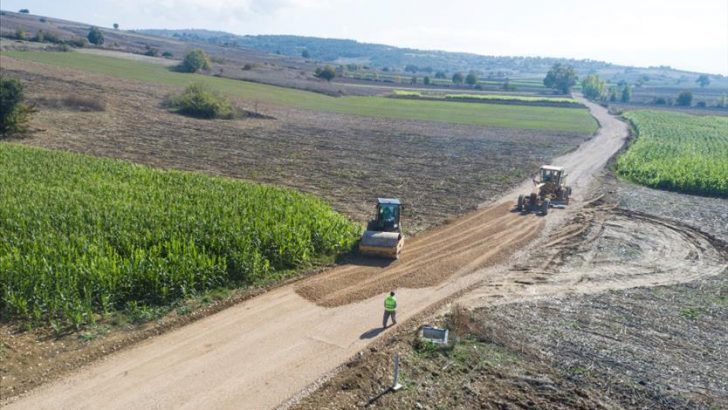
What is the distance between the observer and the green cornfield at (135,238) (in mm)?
18516

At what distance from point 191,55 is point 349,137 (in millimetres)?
62644

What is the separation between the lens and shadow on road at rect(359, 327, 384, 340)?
18031mm

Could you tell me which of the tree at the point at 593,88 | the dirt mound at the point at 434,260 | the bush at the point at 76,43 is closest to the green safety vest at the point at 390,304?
the dirt mound at the point at 434,260

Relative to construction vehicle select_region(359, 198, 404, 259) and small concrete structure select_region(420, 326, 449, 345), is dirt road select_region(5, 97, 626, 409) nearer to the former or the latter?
construction vehicle select_region(359, 198, 404, 259)

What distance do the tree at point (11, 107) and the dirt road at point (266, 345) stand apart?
36177mm

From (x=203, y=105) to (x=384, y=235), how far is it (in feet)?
162

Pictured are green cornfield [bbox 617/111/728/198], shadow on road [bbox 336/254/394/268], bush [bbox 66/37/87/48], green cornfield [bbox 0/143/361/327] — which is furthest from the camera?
bush [bbox 66/37/87/48]

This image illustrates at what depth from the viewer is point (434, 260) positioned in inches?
1011

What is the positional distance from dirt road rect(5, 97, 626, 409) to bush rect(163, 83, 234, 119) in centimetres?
4759

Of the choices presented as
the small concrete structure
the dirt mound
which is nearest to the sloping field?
the dirt mound

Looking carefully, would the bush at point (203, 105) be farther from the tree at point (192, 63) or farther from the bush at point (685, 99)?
the bush at point (685, 99)

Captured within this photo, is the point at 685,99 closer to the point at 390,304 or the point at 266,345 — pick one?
the point at 390,304

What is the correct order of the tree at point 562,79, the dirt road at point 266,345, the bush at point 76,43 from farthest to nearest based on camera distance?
1. the tree at point 562,79
2. the bush at point 76,43
3. the dirt road at point 266,345

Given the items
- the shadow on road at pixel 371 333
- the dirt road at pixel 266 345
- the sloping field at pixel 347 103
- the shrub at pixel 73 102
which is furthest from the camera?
the sloping field at pixel 347 103
